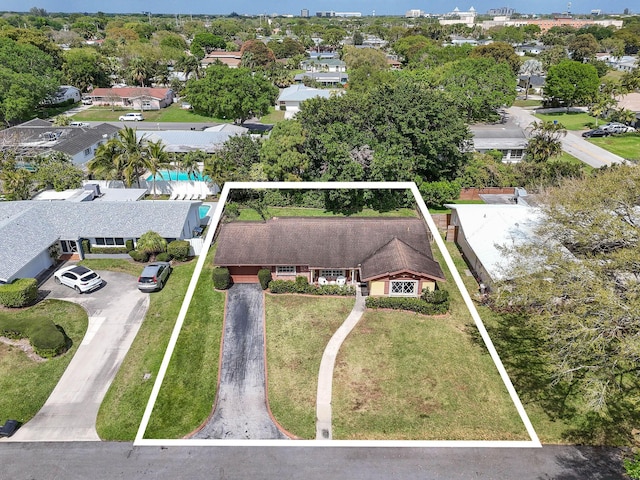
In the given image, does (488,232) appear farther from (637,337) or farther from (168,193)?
(168,193)

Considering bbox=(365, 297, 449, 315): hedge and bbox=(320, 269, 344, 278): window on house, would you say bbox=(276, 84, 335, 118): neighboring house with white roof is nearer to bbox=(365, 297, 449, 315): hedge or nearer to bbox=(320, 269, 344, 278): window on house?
bbox=(320, 269, 344, 278): window on house

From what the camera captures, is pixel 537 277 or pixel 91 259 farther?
pixel 91 259

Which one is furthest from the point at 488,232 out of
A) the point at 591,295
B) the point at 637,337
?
the point at 637,337

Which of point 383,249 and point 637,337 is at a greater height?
point 637,337

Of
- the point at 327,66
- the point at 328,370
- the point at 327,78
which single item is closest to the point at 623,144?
the point at 328,370

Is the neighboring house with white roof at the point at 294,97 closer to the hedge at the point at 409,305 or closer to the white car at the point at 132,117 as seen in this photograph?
the white car at the point at 132,117

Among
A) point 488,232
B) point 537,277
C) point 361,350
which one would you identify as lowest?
point 361,350
